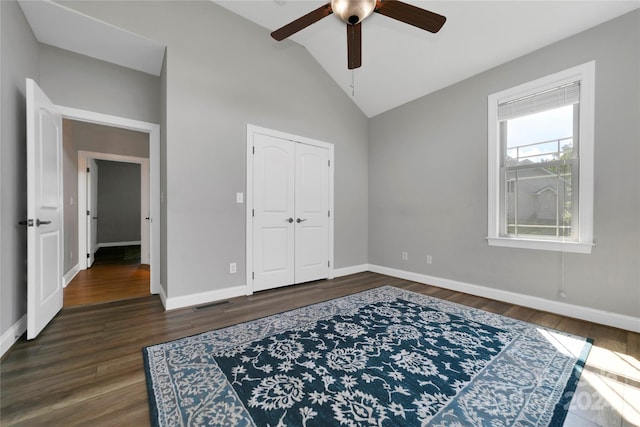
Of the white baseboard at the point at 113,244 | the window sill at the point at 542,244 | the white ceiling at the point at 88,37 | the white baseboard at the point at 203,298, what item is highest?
the white ceiling at the point at 88,37

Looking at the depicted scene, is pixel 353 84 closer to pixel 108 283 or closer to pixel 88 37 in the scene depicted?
pixel 88 37

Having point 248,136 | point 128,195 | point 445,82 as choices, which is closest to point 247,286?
point 248,136

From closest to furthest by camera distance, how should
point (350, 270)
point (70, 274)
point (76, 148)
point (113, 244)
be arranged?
point (70, 274)
point (76, 148)
point (350, 270)
point (113, 244)

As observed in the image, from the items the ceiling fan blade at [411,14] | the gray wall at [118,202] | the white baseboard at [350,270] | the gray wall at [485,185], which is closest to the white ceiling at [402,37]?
the gray wall at [485,185]

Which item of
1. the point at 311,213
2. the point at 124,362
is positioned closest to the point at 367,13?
the point at 311,213

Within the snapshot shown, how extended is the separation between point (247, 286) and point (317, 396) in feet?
6.86

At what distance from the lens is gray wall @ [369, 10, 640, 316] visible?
237cm

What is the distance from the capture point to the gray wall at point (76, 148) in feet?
12.6

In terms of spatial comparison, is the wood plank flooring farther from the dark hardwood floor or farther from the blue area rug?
the dark hardwood floor

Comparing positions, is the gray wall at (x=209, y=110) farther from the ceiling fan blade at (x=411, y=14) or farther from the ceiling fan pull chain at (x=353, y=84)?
the ceiling fan blade at (x=411, y=14)

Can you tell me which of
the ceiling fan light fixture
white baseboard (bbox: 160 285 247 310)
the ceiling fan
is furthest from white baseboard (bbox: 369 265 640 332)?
the ceiling fan light fixture

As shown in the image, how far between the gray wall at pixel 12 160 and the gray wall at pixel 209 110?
54 centimetres

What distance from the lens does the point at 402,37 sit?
10.7 ft

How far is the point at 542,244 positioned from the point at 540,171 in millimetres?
824
